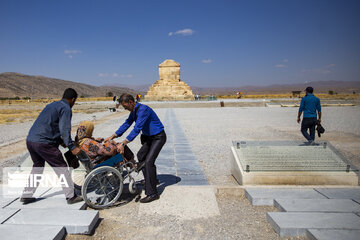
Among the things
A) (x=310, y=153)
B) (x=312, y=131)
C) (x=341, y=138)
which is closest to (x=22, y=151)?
(x=310, y=153)

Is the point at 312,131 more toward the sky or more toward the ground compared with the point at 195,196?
more toward the sky

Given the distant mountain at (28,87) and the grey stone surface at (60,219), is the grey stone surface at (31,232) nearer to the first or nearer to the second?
the grey stone surface at (60,219)

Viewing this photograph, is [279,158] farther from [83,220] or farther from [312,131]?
[83,220]

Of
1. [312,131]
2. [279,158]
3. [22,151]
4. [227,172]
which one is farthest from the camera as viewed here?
[22,151]

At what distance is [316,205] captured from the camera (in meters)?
3.16

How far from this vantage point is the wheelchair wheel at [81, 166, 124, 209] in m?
3.25

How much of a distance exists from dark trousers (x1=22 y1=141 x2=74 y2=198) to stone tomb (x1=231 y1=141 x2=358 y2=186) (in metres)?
2.46

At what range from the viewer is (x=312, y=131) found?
6.21 metres

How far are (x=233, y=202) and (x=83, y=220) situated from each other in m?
1.92

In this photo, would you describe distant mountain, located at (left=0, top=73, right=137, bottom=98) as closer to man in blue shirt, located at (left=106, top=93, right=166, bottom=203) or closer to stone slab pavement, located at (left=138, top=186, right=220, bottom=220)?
man in blue shirt, located at (left=106, top=93, right=166, bottom=203)

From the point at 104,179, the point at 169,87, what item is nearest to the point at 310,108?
the point at 104,179

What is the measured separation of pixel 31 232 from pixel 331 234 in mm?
2832

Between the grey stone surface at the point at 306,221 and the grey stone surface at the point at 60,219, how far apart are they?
77.9 inches

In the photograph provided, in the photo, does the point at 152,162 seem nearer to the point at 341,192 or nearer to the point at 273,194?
the point at 273,194
